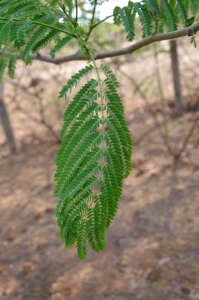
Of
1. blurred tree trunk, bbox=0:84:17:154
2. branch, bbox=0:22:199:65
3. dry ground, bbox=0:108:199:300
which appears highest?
branch, bbox=0:22:199:65

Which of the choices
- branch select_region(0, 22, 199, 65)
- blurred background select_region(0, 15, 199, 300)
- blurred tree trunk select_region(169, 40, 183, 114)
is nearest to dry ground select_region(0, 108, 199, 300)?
blurred background select_region(0, 15, 199, 300)

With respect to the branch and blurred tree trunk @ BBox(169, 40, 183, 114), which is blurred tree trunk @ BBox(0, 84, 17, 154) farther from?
the branch

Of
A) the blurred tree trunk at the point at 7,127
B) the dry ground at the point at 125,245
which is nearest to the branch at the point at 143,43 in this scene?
the dry ground at the point at 125,245

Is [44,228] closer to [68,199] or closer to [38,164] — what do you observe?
[38,164]

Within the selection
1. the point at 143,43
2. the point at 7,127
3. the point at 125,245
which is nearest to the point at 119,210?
the point at 125,245

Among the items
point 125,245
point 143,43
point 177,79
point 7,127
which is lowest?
point 125,245

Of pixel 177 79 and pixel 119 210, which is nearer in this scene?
pixel 119 210

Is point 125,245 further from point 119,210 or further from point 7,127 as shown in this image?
point 7,127

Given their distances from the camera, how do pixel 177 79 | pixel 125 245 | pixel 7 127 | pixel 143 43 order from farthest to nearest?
pixel 7 127, pixel 177 79, pixel 125 245, pixel 143 43

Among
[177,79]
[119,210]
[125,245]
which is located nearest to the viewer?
[125,245]
